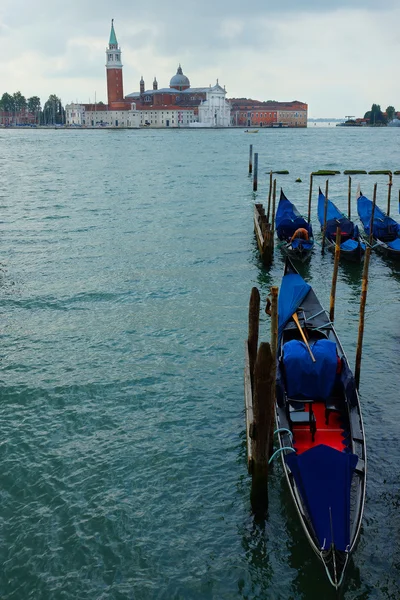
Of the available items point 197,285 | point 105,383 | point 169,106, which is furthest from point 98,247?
point 169,106

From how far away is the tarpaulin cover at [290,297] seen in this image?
1003 cm

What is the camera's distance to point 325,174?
1645 inches

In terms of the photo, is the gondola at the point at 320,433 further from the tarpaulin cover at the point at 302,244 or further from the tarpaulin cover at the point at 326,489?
the tarpaulin cover at the point at 302,244

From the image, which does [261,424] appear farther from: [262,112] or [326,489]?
[262,112]

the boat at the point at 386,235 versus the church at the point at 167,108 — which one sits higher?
the church at the point at 167,108

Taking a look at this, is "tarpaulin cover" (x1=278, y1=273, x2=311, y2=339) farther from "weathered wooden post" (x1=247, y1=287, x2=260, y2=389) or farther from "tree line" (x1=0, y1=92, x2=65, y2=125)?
"tree line" (x1=0, y1=92, x2=65, y2=125)

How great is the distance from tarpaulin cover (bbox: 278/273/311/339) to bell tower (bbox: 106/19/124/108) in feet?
452

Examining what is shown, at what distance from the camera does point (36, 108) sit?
171000mm

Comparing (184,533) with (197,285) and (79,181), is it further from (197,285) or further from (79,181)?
(79,181)

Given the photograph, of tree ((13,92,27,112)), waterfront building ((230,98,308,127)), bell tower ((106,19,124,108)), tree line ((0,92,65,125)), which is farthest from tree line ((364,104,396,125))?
tree ((13,92,27,112))

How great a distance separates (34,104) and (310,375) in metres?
177

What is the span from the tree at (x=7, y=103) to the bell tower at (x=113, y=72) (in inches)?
1460

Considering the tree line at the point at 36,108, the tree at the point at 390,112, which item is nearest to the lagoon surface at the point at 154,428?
the tree line at the point at 36,108

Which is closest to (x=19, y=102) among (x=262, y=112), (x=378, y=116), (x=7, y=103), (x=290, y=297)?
(x=7, y=103)
